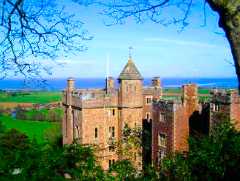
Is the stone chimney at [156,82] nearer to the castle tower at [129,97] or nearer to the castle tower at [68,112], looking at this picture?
the castle tower at [129,97]

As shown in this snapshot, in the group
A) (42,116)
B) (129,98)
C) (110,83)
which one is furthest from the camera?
(42,116)

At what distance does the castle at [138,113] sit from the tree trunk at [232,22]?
20966 mm

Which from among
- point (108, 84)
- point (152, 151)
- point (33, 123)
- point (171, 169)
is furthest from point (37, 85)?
point (33, 123)

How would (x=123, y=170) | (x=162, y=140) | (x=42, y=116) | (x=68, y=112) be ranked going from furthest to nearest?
(x=42, y=116) < (x=68, y=112) < (x=162, y=140) < (x=123, y=170)

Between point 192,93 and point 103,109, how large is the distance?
9.00 m

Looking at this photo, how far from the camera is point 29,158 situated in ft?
29.5

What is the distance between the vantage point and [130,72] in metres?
36.5

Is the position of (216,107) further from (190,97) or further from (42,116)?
(42,116)

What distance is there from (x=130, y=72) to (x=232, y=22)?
104 feet

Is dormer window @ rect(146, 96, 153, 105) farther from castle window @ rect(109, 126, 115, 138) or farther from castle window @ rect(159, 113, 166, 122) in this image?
castle window @ rect(159, 113, 166, 122)

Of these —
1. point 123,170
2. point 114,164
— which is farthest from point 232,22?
point 114,164

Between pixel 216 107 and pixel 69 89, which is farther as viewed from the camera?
pixel 69 89

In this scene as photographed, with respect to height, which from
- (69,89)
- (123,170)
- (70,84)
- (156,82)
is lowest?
(123,170)

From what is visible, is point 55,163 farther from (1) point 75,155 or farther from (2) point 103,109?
(2) point 103,109
